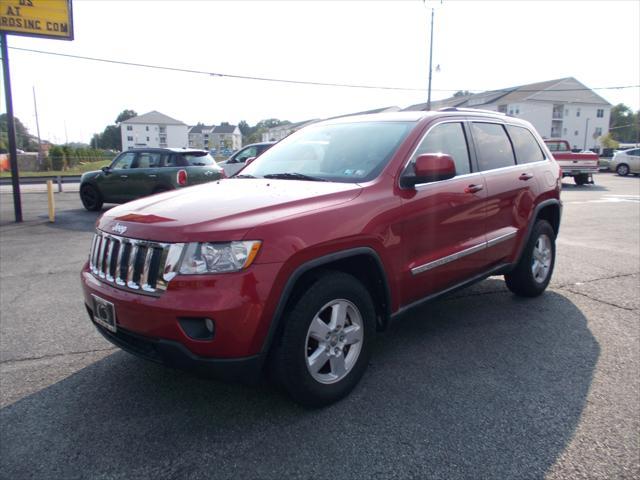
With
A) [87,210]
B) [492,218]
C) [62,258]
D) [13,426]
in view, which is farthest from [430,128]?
[87,210]

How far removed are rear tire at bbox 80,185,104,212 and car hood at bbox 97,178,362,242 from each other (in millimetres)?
11042

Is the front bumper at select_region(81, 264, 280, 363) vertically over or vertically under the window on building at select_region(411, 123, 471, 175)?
under

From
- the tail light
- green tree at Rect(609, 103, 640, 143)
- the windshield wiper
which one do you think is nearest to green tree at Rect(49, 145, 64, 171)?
the tail light

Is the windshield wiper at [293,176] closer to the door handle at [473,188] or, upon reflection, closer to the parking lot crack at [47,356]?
the door handle at [473,188]

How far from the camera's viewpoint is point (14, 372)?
3.46 meters

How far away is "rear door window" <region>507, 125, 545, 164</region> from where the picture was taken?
4.85 metres

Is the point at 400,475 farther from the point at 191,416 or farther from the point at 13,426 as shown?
the point at 13,426

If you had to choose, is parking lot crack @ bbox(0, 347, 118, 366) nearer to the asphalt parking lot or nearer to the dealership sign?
the asphalt parking lot

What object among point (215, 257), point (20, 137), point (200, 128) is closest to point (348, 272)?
point (215, 257)

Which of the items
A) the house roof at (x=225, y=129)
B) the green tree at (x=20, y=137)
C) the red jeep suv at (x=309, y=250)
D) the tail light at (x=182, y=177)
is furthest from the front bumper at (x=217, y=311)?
the house roof at (x=225, y=129)

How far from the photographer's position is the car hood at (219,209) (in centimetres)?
255

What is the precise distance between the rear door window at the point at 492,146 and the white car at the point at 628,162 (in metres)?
30.0

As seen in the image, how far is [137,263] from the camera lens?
2688 mm

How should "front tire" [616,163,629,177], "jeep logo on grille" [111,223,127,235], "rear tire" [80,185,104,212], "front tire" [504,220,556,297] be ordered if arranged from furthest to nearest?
"front tire" [616,163,629,177] < "rear tire" [80,185,104,212] < "front tire" [504,220,556,297] < "jeep logo on grille" [111,223,127,235]
